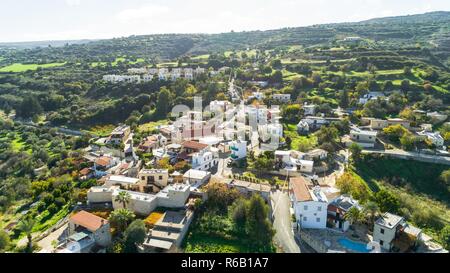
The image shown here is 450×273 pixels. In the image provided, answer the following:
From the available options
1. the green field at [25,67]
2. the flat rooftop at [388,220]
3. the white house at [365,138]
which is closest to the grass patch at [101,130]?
the white house at [365,138]

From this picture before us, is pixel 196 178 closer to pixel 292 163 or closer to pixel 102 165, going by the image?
pixel 292 163

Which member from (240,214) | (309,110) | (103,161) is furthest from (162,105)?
(240,214)

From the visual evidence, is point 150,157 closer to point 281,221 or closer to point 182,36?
point 281,221

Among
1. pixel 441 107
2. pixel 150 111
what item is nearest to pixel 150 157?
pixel 150 111

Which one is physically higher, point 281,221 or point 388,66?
point 388,66

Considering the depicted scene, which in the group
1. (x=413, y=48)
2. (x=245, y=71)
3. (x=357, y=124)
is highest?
(x=413, y=48)

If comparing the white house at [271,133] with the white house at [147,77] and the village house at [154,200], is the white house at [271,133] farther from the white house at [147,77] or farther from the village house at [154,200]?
the white house at [147,77]

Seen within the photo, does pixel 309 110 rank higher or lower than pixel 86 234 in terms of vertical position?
higher
